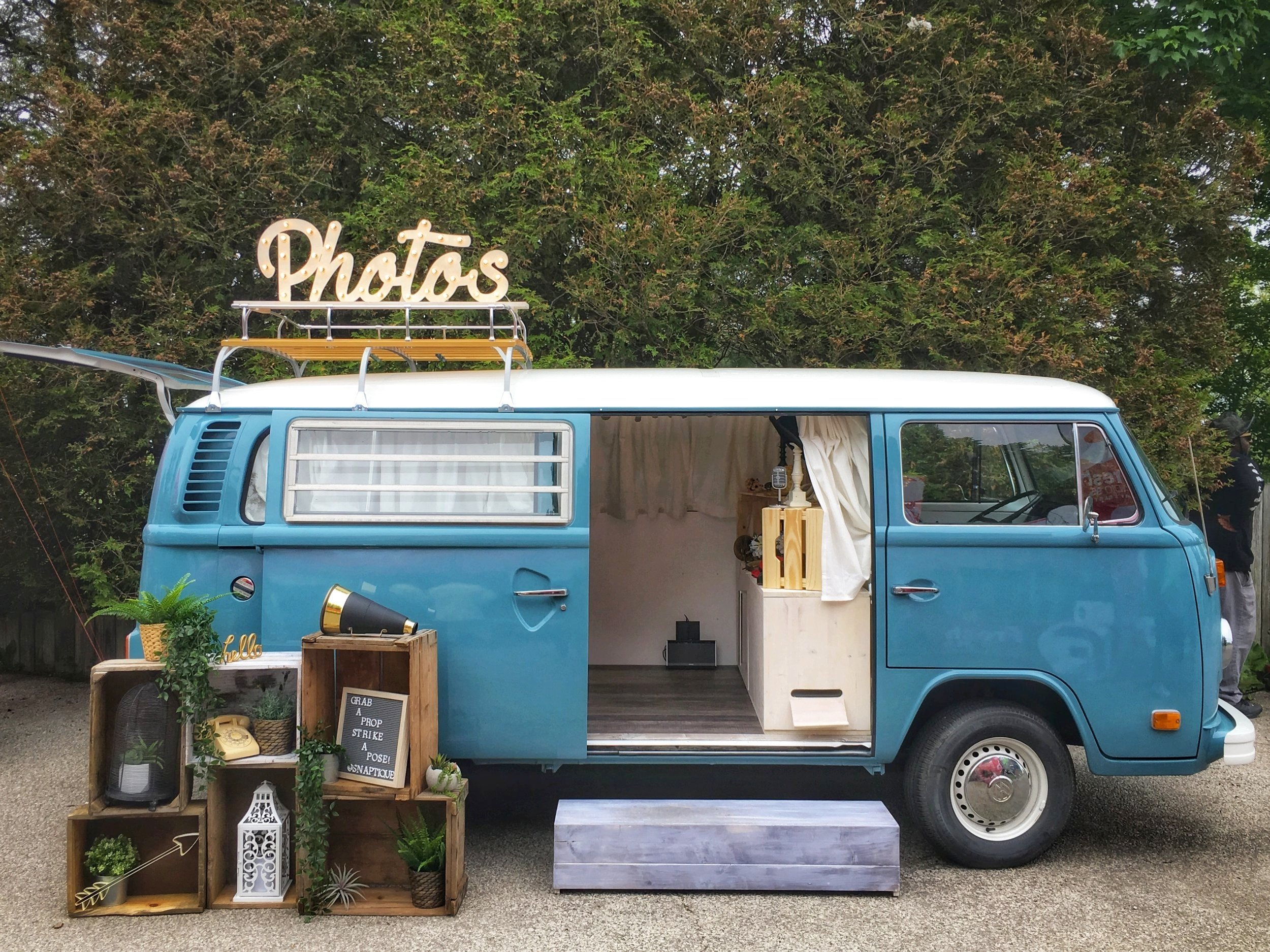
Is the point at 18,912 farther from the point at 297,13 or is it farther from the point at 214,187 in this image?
the point at 297,13

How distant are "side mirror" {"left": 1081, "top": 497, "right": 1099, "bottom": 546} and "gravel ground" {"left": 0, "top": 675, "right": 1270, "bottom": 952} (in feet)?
5.94

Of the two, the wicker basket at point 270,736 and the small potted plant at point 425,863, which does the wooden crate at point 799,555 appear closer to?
the small potted plant at point 425,863

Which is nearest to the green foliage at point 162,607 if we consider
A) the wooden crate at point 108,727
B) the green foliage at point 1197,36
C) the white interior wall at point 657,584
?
the wooden crate at point 108,727

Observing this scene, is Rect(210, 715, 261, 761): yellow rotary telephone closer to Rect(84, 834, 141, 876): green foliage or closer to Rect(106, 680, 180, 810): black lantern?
Rect(106, 680, 180, 810): black lantern

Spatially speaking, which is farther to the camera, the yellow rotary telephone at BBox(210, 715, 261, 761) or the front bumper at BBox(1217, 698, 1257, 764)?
the front bumper at BBox(1217, 698, 1257, 764)

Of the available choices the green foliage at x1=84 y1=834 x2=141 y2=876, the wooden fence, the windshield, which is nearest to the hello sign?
the green foliage at x1=84 y1=834 x2=141 y2=876

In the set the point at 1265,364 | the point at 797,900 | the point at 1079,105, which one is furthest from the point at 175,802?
the point at 1265,364

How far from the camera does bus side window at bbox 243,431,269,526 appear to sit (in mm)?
5070

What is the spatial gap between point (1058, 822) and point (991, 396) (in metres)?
2.27

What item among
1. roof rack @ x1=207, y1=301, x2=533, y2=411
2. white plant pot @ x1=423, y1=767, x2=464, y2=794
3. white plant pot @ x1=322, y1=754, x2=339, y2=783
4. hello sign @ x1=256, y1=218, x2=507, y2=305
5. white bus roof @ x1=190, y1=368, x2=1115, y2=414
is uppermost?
hello sign @ x1=256, y1=218, x2=507, y2=305

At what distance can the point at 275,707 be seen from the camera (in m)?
4.67

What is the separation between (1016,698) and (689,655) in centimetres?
276

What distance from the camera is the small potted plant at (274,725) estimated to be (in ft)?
15.3

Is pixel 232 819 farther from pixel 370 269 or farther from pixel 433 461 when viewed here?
pixel 370 269
